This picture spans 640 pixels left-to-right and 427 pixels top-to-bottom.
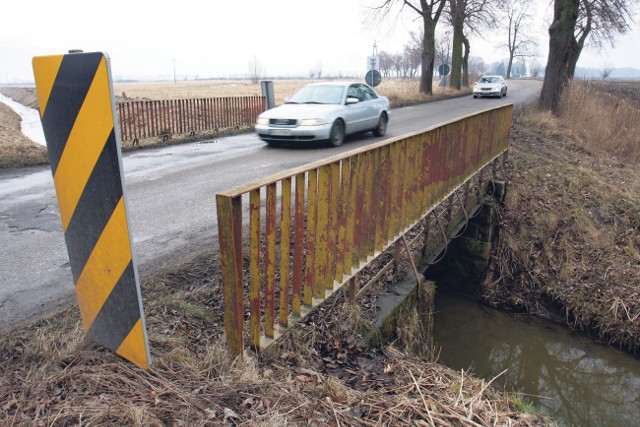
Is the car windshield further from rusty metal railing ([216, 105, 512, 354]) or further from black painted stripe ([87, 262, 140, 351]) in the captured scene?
black painted stripe ([87, 262, 140, 351])

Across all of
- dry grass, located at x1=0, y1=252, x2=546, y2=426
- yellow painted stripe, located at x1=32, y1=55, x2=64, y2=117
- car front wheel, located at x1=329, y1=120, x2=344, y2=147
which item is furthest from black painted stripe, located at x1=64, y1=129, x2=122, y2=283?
car front wheel, located at x1=329, y1=120, x2=344, y2=147

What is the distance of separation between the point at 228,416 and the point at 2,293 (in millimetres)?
2787

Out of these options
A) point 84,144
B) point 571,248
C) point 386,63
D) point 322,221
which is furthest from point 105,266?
point 386,63

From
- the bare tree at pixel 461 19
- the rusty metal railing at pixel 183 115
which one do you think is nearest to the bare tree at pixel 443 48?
the bare tree at pixel 461 19

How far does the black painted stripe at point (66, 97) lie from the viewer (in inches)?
80.7

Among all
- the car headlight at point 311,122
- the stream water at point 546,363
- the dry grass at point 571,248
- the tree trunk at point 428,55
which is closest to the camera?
the stream water at point 546,363

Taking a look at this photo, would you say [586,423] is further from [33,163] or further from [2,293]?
[33,163]

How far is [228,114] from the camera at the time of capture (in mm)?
15719

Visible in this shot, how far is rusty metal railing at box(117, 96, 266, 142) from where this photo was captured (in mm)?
12570

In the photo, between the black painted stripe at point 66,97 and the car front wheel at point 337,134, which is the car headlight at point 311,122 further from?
the black painted stripe at point 66,97

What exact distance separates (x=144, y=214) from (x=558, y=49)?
17120 millimetres

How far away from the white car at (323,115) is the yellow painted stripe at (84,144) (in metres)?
8.70

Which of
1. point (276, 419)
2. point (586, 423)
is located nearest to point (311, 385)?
point (276, 419)

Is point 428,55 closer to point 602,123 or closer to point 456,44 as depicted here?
point 456,44
